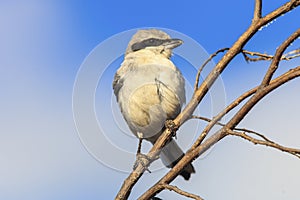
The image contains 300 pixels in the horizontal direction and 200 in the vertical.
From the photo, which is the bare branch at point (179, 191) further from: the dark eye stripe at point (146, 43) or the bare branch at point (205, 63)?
the dark eye stripe at point (146, 43)

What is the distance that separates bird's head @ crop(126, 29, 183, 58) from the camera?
4859 mm

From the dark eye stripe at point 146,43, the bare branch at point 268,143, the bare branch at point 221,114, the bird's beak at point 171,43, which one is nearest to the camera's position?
the bare branch at point 268,143

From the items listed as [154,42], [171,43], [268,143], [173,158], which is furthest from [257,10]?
[154,42]

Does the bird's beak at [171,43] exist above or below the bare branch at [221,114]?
above

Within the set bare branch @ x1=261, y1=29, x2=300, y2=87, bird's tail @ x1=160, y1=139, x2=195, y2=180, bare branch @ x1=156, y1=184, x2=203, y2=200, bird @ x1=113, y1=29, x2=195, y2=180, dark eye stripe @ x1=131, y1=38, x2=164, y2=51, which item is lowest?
bare branch @ x1=156, y1=184, x2=203, y2=200

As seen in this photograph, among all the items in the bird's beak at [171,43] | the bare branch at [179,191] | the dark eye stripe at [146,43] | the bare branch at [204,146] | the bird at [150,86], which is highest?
the dark eye stripe at [146,43]

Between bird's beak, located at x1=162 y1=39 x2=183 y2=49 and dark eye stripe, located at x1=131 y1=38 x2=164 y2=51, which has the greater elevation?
dark eye stripe, located at x1=131 y1=38 x2=164 y2=51

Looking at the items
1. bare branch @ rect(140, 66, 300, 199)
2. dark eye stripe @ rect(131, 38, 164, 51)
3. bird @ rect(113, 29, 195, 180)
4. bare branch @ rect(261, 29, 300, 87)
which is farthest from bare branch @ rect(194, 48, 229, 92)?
dark eye stripe @ rect(131, 38, 164, 51)

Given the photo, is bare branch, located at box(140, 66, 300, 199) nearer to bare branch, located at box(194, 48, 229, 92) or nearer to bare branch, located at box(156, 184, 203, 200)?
bare branch, located at box(156, 184, 203, 200)

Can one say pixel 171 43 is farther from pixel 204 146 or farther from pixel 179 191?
pixel 179 191

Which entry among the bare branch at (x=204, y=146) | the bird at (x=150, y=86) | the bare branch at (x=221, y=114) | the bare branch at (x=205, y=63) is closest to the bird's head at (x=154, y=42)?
the bird at (x=150, y=86)

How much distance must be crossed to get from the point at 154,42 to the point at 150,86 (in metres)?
0.75

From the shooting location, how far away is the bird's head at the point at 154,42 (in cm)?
486

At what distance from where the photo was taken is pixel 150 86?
4418mm
